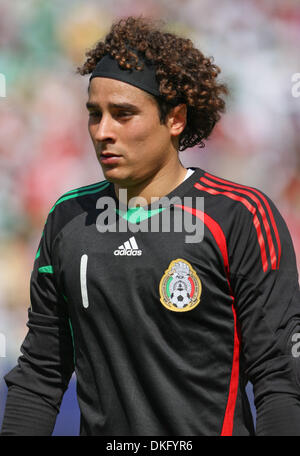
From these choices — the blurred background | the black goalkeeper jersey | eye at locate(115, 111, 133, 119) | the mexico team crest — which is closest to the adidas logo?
the black goalkeeper jersey

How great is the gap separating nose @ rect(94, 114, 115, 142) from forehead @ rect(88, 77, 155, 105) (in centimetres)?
5

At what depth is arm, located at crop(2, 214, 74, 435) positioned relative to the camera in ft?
7.61

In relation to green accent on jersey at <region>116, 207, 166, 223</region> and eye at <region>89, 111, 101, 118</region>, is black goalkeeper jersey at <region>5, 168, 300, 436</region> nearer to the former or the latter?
green accent on jersey at <region>116, 207, 166, 223</region>

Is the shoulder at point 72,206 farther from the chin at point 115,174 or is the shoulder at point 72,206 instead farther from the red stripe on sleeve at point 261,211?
the red stripe on sleeve at point 261,211

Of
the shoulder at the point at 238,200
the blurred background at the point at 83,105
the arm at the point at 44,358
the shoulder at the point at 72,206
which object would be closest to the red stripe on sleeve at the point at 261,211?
the shoulder at the point at 238,200

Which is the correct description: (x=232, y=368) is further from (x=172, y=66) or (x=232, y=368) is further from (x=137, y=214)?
(x=172, y=66)

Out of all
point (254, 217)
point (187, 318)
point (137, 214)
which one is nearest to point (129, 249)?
point (137, 214)

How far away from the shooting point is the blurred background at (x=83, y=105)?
17.9 ft

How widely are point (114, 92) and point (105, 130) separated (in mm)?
119

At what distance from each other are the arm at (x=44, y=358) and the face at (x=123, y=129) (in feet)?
1.15

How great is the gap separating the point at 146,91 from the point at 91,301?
0.66 m

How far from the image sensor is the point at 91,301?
220 cm
